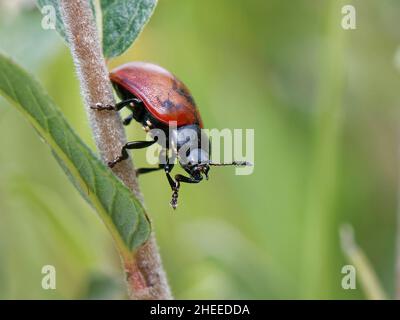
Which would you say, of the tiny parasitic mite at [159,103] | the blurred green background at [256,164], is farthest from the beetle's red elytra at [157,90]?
the blurred green background at [256,164]

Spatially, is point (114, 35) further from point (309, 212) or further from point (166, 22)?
point (166, 22)

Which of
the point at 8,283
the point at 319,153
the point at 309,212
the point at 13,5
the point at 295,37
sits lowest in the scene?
the point at 8,283

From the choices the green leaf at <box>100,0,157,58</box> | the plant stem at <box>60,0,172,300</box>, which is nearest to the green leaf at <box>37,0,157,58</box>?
the green leaf at <box>100,0,157,58</box>

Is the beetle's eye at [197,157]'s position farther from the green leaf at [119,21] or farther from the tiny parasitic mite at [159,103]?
the green leaf at [119,21]

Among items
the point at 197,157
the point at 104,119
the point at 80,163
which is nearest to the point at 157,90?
the point at 197,157

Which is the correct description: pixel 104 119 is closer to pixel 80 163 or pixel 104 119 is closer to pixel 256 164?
pixel 80 163
